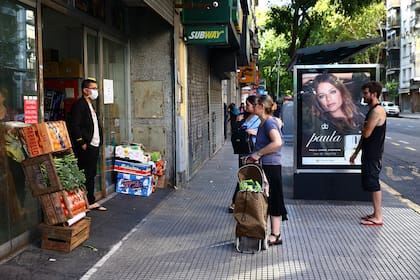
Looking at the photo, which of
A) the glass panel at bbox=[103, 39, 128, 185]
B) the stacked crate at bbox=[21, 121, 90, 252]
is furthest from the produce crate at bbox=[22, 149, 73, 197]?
the glass panel at bbox=[103, 39, 128, 185]

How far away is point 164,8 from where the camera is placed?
8242 mm

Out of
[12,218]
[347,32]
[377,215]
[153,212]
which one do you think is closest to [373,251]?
[377,215]

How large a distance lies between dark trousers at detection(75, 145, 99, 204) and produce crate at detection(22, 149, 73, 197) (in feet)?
5.50

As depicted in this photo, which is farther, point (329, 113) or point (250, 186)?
point (329, 113)

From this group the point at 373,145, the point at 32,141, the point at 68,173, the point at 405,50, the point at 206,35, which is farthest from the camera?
the point at 405,50

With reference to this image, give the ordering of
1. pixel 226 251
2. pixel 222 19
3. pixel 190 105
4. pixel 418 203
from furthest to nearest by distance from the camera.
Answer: pixel 190 105
pixel 222 19
pixel 418 203
pixel 226 251

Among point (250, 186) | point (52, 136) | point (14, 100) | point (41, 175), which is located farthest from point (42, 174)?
point (250, 186)

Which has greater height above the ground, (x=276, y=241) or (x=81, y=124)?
(x=81, y=124)

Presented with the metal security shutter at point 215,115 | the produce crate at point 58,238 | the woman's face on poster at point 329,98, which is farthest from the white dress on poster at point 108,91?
the metal security shutter at point 215,115

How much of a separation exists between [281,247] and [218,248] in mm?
695

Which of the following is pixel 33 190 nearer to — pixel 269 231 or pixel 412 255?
pixel 269 231

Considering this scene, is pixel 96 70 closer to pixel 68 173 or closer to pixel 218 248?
pixel 68 173

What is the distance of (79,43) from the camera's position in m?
7.47

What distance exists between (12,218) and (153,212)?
253cm
